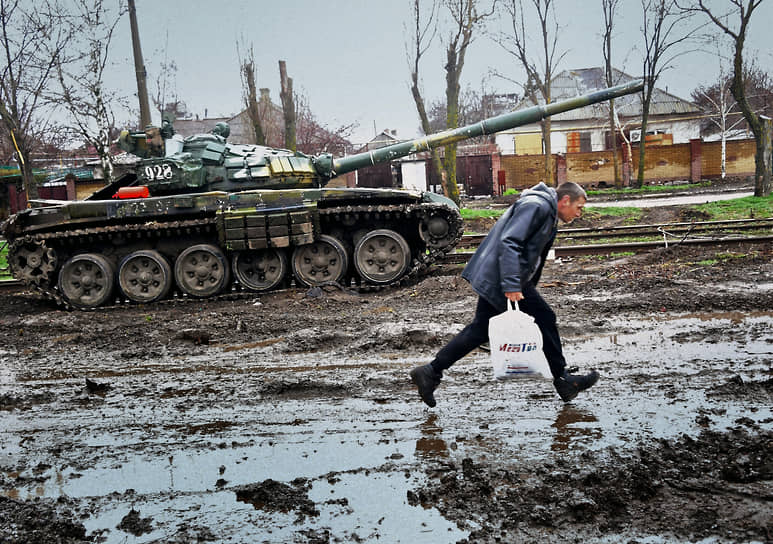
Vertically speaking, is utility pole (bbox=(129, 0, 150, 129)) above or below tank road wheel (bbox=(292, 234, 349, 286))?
above

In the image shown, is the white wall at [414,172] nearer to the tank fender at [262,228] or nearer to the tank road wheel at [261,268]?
the tank road wheel at [261,268]

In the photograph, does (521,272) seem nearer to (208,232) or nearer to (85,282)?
(208,232)

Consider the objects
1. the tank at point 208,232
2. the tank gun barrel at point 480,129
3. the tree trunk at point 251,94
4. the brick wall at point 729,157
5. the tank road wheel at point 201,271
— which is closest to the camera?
the tank at point 208,232

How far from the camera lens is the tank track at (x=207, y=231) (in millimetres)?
10188

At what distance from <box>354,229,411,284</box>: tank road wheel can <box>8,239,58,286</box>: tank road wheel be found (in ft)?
15.1

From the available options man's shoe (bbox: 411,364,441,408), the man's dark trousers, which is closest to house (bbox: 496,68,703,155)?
the man's dark trousers

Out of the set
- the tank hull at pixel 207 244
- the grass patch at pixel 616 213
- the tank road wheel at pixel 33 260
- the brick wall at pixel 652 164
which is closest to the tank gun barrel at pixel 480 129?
the tank hull at pixel 207 244

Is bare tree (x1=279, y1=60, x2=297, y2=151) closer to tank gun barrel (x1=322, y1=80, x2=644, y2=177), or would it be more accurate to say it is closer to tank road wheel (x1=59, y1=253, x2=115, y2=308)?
tank gun barrel (x1=322, y1=80, x2=644, y2=177)

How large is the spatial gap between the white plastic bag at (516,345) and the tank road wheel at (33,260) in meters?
8.34

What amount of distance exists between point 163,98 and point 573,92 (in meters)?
33.6

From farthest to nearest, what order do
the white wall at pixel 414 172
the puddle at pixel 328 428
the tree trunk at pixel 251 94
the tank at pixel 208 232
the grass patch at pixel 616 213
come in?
the white wall at pixel 414 172
the tree trunk at pixel 251 94
the grass patch at pixel 616 213
the tank at pixel 208 232
the puddle at pixel 328 428

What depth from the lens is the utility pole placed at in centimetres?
1772

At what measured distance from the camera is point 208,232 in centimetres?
1041

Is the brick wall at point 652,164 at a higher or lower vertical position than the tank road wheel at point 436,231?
higher
